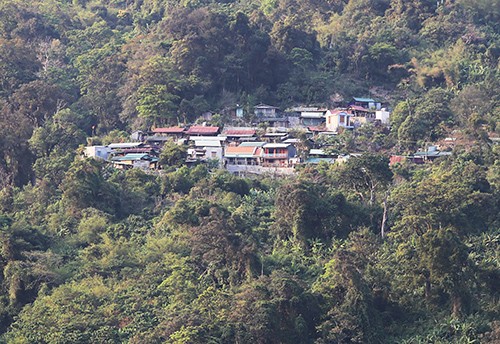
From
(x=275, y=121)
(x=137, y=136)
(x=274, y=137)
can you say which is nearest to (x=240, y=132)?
(x=274, y=137)

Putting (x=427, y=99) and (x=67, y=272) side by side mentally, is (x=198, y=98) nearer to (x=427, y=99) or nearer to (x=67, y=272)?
(x=427, y=99)

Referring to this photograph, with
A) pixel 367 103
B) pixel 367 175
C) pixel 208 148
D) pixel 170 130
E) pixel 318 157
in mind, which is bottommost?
pixel 367 175

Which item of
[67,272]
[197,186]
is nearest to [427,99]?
[197,186]

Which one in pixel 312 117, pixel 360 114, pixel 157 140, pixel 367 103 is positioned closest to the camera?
pixel 157 140

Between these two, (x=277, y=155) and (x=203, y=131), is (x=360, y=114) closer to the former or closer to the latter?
(x=277, y=155)

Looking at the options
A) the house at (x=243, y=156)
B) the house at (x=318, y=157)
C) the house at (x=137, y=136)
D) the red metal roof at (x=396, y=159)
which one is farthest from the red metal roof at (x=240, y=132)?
the red metal roof at (x=396, y=159)

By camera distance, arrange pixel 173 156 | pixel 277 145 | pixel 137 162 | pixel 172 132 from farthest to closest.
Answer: pixel 172 132, pixel 277 145, pixel 137 162, pixel 173 156

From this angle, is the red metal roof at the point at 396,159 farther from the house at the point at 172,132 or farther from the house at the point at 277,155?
the house at the point at 172,132

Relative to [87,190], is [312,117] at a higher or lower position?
higher
